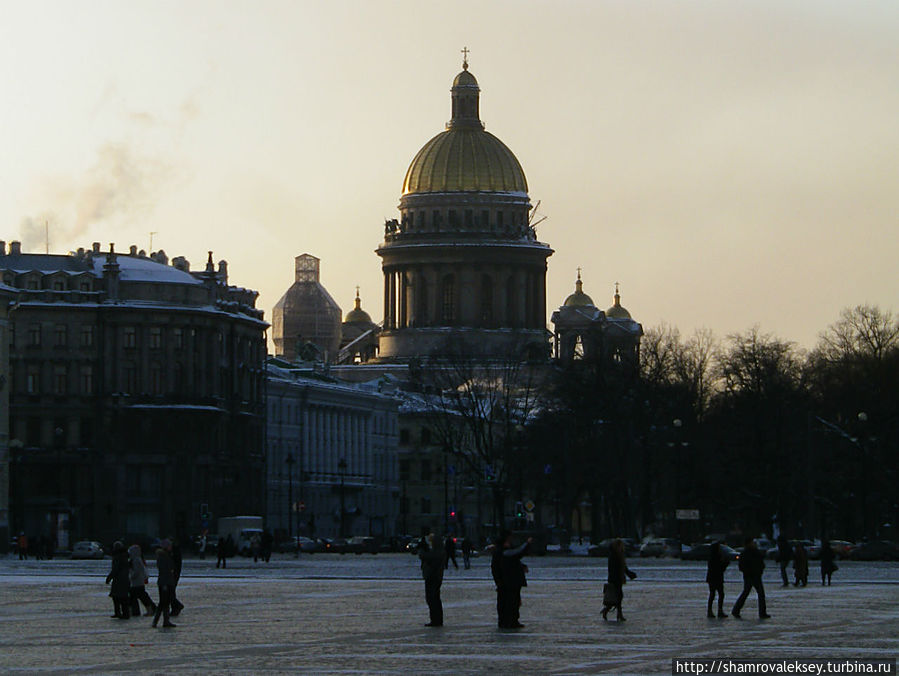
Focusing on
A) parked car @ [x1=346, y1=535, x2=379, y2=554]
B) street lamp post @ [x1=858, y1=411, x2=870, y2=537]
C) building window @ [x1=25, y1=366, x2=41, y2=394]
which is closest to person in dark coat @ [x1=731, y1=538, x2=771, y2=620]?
street lamp post @ [x1=858, y1=411, x2=870, y2=537]

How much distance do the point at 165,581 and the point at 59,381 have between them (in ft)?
333

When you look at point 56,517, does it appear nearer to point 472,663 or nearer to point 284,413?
point 284,413

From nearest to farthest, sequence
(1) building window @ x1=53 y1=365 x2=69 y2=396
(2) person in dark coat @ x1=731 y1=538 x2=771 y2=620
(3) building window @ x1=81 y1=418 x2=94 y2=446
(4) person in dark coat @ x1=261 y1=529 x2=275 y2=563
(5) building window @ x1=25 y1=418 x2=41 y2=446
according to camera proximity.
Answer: (2) person in dark coat @ x1=731 y1=538 x2=771 y2=620 < (4) person in dark coat @ x1=261 y1=529 x2=275 y2=563 < (5) building window @ x1=25 y1=418 x2=41 y2=446 < (3) building window @ x1=81 y1=418 x2=94 y2=446 < (1) building window @ x1=53 y1=365 x2=69 y2=396

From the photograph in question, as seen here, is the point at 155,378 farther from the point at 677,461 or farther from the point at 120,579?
the point at 120,579

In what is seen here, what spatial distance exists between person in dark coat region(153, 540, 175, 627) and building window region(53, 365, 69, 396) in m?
100

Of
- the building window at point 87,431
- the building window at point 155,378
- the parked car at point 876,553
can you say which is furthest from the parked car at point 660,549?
the building window at point 155,378

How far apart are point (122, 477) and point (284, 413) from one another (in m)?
26.9

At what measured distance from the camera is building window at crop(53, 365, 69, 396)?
142500 mm

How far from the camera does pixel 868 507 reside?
11356 cm

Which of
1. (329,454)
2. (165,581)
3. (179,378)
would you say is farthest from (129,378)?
(165,581)

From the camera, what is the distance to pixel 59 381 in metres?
143

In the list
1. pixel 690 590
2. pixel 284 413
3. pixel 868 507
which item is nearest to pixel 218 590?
pixel 690 590

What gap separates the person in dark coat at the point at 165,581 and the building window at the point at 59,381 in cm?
10016

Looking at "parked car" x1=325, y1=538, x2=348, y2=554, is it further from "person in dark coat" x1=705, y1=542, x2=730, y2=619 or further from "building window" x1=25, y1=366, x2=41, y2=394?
"person in dark coat" x1=705, y1=542, x2=730, y2=619
